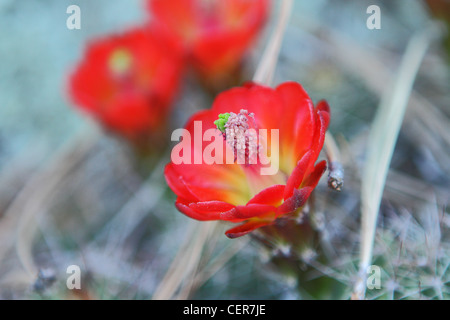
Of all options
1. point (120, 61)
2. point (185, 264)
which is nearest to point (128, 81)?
point (120, 61)

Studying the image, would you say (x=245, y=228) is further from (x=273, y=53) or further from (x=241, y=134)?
(x=273, y=53)

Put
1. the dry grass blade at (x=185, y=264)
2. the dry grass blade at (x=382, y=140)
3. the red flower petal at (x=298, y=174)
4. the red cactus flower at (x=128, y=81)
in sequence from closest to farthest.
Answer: the red flower petal at (x=298, y=174)
the dry grass blade at (x=382, y=140)
the dry grass blade at (x=185, y=264)
the red cactus flower at (x=128, y=81)

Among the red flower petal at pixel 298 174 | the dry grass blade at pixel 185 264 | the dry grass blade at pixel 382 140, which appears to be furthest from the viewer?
the dry grass blade at pixel 185 264

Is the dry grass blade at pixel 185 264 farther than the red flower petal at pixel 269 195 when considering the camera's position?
Yes

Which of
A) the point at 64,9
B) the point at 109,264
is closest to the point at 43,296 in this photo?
the point at 109,264

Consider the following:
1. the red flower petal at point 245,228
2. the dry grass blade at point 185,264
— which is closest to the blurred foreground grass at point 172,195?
the dry grass blade at point 185,264

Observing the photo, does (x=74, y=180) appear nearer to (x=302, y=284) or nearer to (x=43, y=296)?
(x=43, y=296)

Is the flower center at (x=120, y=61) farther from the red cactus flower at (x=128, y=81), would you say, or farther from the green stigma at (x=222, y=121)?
the green stigma at (x=222, y=121)
